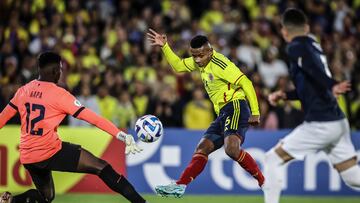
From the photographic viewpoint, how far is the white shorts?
28.0 feet

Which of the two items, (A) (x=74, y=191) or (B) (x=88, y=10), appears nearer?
(A) (x=74, y=191)

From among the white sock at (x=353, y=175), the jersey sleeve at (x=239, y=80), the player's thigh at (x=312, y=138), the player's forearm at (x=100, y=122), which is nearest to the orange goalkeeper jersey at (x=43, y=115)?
the player's forearm at (x=100, y=122)

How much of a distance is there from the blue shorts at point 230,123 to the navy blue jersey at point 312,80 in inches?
71.1

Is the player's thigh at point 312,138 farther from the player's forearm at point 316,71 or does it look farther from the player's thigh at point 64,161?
the player's thigh at point 64,161

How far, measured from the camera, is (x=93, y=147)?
14.0m

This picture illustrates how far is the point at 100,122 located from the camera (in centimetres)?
895

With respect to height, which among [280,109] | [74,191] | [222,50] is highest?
[222,50]

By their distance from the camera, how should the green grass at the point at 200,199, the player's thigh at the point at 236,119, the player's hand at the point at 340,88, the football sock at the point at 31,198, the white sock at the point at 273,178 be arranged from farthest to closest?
the green grass at the point at 200,199 → the player's thigh at the point at 236,119 → the football sock at the point at 31,198 → the white sock at the point at 273,178 → the player's hand at the point at 340,88

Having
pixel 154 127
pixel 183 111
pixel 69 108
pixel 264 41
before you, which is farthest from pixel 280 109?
pixel 69 108

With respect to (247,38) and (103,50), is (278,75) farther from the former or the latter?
(103,50)

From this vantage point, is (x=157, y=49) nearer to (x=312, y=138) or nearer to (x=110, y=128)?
(x=110, y=128)

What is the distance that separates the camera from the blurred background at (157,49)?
16156mm

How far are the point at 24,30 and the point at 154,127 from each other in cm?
860

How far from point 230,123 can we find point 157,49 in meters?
7.88
